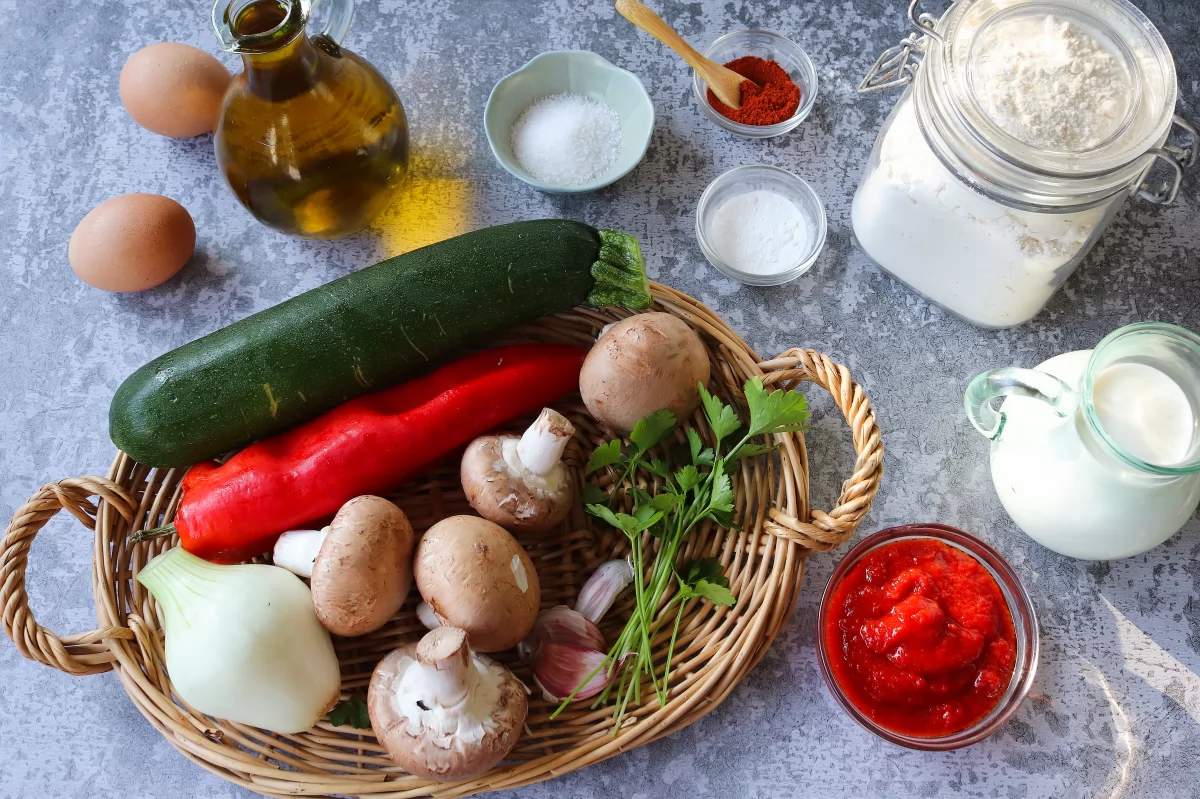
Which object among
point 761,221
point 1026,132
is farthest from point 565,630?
point 1026,132

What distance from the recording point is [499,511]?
106 cm

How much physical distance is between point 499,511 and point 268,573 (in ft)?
0.87

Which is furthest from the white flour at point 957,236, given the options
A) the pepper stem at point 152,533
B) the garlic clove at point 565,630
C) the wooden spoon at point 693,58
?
the pepper stem at point 152,533

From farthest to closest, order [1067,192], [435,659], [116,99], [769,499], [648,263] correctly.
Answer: [116,99] < [648,263] < [769,499] < [1067,192] < [435,659]

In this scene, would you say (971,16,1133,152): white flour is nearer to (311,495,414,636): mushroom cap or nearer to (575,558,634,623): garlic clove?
(575,558,634,623): garlic clove

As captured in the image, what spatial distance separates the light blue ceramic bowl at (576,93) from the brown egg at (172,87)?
1.28ft

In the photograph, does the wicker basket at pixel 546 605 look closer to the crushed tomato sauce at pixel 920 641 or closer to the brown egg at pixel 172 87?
the crushed tomato sauce at pixel 920 641

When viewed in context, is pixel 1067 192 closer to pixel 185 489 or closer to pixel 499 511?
pixel 499 511

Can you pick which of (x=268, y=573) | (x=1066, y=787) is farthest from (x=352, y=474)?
(x=1066, y=787)

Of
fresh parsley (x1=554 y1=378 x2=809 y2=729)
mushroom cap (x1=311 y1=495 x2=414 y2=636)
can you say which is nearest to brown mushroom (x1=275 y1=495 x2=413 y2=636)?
mushroom cap (x1=311 y1=495 x2=414 y2=636)

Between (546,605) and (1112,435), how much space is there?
0.67 metres

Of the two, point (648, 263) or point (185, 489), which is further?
point (648, 263)

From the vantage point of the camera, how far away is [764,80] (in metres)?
1.35

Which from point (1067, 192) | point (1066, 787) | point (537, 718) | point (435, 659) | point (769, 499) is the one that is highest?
point (1067, 192)
